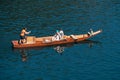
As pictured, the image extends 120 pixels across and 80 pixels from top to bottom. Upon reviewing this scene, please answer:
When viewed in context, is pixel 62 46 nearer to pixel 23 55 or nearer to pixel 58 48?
pixel 58 48

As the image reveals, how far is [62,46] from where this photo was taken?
71.2m

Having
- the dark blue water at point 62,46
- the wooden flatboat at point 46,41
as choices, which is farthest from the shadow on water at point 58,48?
the wooden flatboat at point 46,41

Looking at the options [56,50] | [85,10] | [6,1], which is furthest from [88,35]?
[6,1]

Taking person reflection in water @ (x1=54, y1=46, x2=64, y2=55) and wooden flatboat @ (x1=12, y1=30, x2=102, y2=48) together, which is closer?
person reflection in water @ (x1=54, y1=46, x2=64, y2=55)

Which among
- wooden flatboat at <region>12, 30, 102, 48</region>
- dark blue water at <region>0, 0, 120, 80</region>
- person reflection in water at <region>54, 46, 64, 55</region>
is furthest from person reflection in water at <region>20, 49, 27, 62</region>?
person reflection in water at <region>54, 46, 64, 55</region>

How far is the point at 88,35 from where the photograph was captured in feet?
240

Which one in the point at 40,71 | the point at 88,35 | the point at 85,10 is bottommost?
the point at 40,71

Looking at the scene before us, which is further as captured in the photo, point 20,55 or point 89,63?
point 20,55

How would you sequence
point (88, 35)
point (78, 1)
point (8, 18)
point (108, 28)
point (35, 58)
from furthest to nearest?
point (78, 1), point (8, 18), point (108, 28), point (88, 35), point (35, 58)

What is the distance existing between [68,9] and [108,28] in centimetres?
1959

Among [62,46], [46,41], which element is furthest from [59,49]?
[46,41]

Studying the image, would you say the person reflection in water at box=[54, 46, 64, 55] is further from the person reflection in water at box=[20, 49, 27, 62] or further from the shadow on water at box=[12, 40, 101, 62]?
the person reflection in water at box=[20, 49, 27, 62]

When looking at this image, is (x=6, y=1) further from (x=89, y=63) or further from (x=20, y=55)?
(x=89, y=63)

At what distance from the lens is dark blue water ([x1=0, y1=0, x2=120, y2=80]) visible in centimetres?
5950
